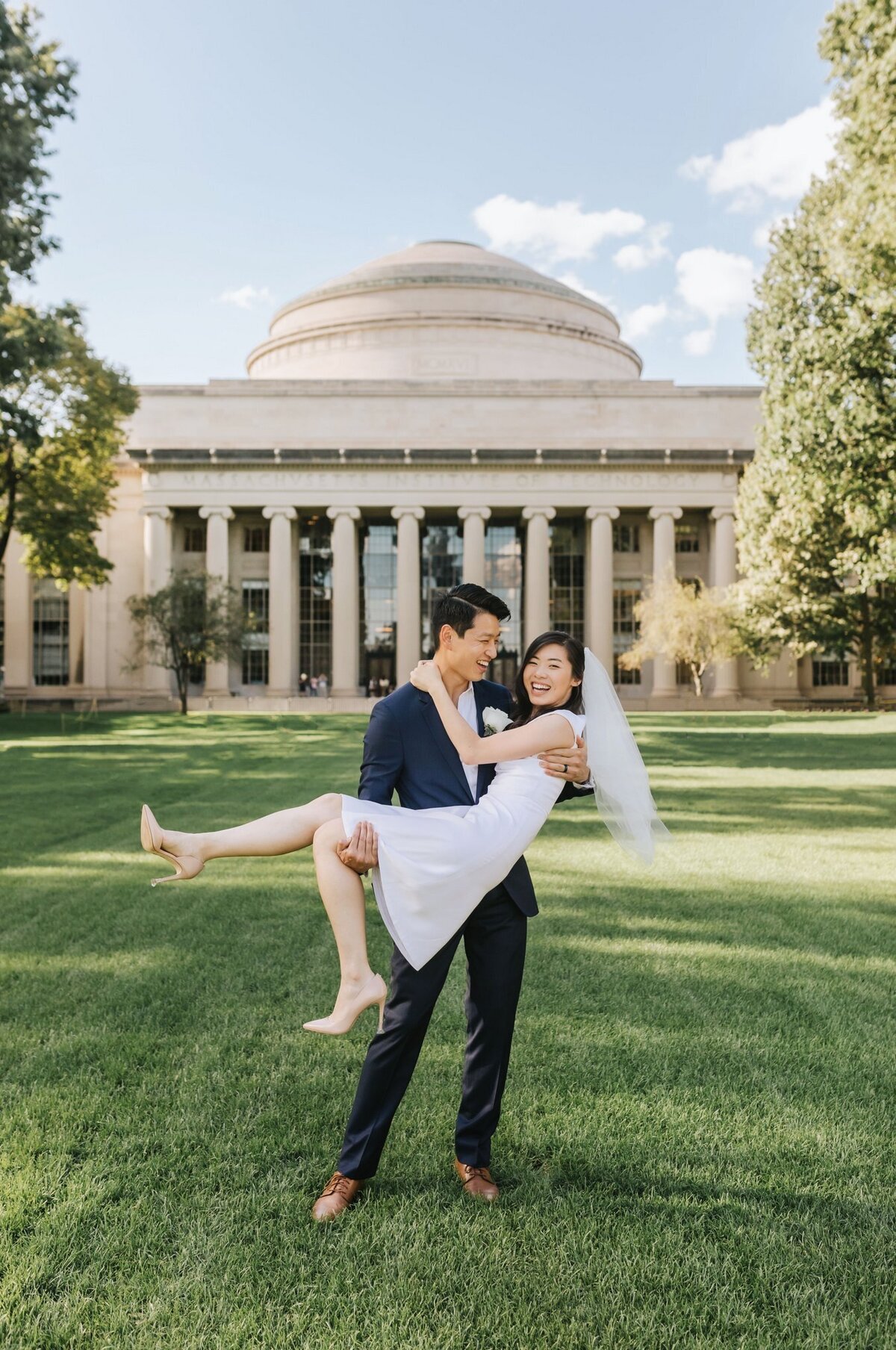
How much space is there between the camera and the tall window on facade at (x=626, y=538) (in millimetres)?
58844

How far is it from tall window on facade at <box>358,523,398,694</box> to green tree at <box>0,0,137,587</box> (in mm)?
24006

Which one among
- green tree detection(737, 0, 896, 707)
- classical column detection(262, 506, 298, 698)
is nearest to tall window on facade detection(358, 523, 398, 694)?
classical column detection(262, 506, 298, 698)

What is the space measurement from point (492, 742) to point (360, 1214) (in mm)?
1843

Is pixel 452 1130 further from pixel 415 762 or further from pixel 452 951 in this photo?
pixel 415 762

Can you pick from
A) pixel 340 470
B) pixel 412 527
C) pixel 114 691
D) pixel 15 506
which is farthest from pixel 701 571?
pixel 15 506

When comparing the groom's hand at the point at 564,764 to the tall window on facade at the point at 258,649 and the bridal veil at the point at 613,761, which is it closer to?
the bridal veil at the point at 613,761

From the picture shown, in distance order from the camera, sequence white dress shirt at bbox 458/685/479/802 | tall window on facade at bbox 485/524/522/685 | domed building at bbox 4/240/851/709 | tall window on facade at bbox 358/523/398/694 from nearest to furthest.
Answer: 1. white dress shirt at bbox 458/685/479/802
2. domed building at bbox 4/240/851/709
3. tall window on facade at bbox 358/523/398/694
4. tall window on facade at bbox 485/524/522/685

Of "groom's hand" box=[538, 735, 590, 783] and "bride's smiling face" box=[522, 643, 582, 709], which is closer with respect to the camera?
"groom's hand" box=[538, 735, 590, 783]

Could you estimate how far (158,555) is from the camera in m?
55.2

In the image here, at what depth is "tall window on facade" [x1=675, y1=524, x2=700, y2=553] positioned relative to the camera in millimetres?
58031

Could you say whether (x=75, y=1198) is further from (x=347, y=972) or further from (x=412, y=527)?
(x=412, y=527)

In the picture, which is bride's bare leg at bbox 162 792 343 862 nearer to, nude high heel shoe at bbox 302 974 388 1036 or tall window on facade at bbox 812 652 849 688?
nude high heel shoe at bbox 302 974 388 1036

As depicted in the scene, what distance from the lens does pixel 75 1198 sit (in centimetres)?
371

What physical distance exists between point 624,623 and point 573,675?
56126 millimetres
